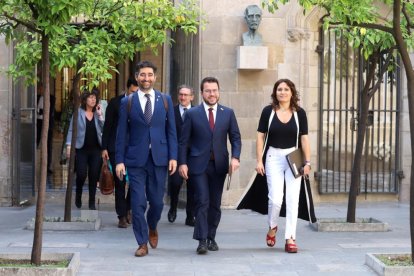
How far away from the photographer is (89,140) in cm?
1280

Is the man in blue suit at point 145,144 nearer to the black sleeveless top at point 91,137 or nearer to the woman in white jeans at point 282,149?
the woman in white jeans at point 282,149

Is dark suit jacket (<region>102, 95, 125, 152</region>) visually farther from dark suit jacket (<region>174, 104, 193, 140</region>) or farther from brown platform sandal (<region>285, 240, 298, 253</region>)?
brown platform sandal (<region>285, 240, 298, 253</region>)

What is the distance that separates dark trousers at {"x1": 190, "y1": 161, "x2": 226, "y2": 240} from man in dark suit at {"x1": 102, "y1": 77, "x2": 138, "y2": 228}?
6.89 ft

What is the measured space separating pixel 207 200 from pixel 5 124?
540cm

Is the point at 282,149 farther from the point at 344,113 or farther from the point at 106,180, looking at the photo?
the point at 344,113

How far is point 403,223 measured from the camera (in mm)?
12773

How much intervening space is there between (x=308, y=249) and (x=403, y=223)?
299 centimetres

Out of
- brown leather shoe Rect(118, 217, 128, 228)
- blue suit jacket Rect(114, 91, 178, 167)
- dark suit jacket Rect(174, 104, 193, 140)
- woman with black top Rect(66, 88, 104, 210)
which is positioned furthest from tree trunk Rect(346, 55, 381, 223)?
woman with black top Rect(66, 88, 104, 210)

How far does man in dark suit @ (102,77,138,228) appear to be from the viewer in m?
11.7

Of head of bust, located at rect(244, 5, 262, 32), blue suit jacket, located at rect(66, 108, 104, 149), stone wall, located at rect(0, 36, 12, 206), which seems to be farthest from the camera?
stone wall, located at rect(0, 36, 12, 206)

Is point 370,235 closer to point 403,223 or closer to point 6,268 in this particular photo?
point 403,223

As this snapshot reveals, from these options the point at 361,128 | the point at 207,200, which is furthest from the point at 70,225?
the point at 361,128

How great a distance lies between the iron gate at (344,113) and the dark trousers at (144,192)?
5454 millimetres

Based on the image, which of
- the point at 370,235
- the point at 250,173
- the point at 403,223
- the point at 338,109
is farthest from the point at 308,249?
the point at 338,109
